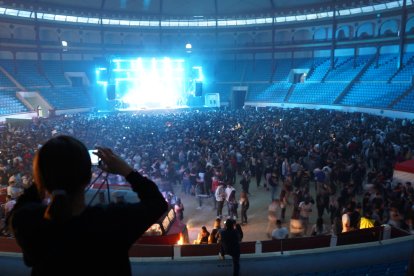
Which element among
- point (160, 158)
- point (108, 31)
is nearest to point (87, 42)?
point (108, 31)

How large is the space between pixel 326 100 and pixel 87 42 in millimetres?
29665

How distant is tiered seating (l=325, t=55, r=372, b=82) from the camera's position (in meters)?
35.4

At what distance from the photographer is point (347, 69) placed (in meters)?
36.8

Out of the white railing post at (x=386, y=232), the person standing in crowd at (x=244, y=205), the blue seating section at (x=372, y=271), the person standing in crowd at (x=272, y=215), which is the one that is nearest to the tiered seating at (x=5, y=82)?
the person standing in crowd at (x=244, y=205)

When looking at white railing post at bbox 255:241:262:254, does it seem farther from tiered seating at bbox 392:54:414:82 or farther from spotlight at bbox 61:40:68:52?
spotlight at bbox 61:40:68:52

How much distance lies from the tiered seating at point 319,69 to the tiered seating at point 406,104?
452 inches

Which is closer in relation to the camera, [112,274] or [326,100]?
[112,274]

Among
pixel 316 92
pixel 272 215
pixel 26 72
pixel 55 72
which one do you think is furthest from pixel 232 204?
pixel 55 72

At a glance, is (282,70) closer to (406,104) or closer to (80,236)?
(406,104)

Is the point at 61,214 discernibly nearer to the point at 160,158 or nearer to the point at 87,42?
the point at 160,158

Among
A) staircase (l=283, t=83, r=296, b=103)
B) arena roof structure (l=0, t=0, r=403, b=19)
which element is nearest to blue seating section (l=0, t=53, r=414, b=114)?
staircase (l=283, t=83, r=296, b=103)

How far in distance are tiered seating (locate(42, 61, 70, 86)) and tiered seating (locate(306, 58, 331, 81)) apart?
91.7 feet

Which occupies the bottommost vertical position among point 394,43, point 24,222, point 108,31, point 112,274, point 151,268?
point 151,268

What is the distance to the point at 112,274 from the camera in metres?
A: 1.68
